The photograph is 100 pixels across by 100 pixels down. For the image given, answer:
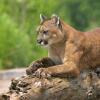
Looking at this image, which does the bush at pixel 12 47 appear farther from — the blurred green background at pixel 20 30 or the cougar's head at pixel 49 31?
the cougar's head at pixel 49 31

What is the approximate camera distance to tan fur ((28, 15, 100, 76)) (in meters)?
11.7

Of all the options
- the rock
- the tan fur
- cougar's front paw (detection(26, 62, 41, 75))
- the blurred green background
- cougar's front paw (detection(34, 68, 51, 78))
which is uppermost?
the blurred green background

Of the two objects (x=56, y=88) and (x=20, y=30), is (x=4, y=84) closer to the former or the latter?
(x=56, y=88)

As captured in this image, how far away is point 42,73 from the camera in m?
Answer: 11.2

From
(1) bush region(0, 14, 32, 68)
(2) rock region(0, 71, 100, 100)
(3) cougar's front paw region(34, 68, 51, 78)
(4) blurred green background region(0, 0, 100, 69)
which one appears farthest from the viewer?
(4) blurred green background region(0, 0, 100, 69)

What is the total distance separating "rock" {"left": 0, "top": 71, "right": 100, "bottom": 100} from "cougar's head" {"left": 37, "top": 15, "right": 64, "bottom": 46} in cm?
74

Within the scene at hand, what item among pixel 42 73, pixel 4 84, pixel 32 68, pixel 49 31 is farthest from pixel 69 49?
pixel 4 84

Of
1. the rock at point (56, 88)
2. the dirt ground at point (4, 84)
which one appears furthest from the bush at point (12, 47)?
the rock at point (56, 88)

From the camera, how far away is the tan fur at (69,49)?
11711mm

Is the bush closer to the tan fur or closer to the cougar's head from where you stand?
the tan fur

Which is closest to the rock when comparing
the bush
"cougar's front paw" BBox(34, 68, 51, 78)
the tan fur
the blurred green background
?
"cougar's front paw" BBox(34, 68, 51, 78)

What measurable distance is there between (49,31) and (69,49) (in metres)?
0.47

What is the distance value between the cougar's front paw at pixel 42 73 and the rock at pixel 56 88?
71mm

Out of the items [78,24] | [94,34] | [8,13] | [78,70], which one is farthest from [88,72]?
[78,24]
